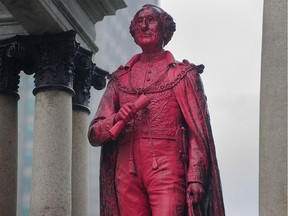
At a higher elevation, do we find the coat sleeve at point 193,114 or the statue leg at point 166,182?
the coat sleeve at point 193,114

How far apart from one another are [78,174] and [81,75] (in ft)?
7.27

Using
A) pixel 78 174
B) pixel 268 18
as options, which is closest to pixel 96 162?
pixel 78 174

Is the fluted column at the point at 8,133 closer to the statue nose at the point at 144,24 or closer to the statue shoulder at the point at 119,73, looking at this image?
the statue shoulder at the point at 119,73

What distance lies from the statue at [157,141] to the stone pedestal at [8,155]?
587cm

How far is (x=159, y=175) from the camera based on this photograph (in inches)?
386

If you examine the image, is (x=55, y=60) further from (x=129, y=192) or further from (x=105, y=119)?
(x=129, y=192)

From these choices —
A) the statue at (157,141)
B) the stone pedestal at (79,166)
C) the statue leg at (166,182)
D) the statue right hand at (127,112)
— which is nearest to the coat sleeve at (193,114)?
the statue at (157,141)

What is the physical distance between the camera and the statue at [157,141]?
32.0 feet

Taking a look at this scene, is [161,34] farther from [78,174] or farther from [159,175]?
[78,174]

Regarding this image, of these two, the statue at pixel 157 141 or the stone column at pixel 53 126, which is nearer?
the statue at pixel 157 141


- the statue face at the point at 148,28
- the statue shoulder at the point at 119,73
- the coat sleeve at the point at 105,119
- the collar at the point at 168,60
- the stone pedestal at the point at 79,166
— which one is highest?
the statue face at the point at 148,28

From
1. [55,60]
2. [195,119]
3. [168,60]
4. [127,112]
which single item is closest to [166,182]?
[195,119]

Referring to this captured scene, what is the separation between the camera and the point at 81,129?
17.3 metres

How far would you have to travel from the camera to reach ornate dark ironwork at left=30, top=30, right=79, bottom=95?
15.6 meters
